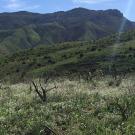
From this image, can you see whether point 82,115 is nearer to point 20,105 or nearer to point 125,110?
point 125,110

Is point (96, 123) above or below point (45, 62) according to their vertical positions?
above

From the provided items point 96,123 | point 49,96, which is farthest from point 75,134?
point 49,96

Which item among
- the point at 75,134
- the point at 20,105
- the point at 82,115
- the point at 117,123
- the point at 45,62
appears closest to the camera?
the point at 75,134

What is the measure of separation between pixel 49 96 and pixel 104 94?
3.29m

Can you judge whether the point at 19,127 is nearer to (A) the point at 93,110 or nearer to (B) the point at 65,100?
(A) the point at 93,110

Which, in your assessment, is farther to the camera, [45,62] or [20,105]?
[45,62]

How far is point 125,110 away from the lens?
18656 mm

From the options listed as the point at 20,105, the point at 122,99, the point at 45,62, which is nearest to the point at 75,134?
the point at 122,99

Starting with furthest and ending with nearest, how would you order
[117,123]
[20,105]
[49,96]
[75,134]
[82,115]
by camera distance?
1. [49,96]
2. [20,105]
3. [82,115]
4. [117,123]
5. [75,134]

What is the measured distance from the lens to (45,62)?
92438mm

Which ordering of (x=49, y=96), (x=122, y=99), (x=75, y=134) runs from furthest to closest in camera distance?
(x=49, y=96)
(x=122, y=99)
(x=75, y=134)

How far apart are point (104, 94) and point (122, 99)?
2.91 metres

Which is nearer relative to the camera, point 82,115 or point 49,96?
point 82,115

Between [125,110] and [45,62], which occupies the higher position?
[125,110]
